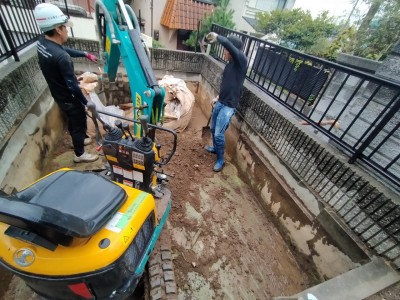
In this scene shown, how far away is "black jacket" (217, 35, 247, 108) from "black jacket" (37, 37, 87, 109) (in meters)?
1.97

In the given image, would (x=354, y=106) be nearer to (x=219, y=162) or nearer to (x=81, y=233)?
(x=219, y=162)

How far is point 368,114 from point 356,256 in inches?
57.2

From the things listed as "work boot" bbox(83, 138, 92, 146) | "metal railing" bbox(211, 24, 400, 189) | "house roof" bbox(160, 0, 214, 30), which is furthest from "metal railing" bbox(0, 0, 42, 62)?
"house roof" bbox(160, 0, 214, 30)

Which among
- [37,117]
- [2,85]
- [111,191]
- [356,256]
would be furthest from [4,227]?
[356,256]

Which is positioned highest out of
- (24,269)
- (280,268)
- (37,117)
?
(24,269)

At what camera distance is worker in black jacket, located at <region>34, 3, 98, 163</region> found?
217cm

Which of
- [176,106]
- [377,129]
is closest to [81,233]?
[377,129]

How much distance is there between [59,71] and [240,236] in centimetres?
309

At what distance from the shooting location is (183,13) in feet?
33.5

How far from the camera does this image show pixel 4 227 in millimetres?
1197

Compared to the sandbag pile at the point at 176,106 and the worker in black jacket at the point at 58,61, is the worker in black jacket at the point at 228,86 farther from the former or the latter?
the worker in black jacket at the point at 58,61

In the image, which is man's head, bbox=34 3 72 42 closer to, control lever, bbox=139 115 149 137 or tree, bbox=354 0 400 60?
control lever, bbox=139 115 149 137

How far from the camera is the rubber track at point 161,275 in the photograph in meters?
1.68

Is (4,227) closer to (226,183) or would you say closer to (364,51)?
(226,183)
